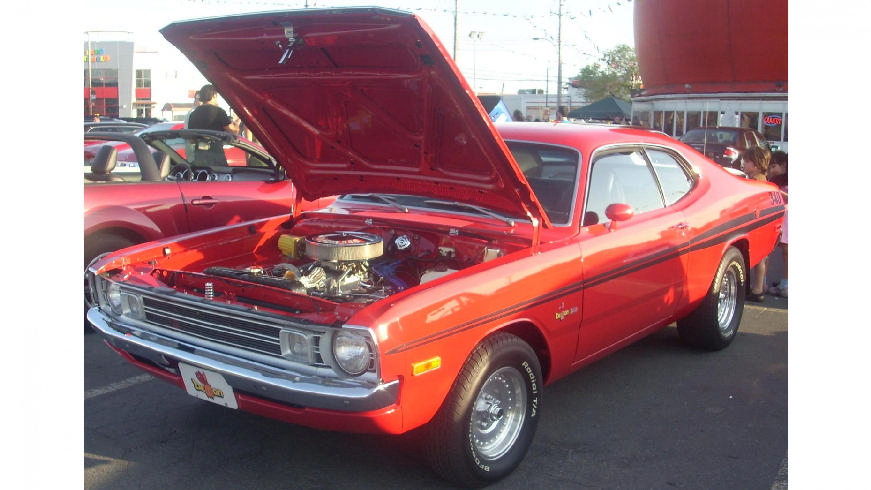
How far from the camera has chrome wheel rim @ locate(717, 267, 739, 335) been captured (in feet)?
18.3

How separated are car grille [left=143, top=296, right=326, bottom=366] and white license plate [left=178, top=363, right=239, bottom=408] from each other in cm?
15

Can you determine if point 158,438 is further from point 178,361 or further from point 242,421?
point 178,361

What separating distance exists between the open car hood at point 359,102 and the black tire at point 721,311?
191 centimetres

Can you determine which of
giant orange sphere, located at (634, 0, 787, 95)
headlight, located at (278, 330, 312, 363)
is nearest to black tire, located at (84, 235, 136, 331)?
headlight, located at (278, 330, 312, 363)

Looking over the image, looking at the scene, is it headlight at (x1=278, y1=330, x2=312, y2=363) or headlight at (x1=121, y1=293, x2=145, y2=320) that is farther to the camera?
headlight at (x1=121, y1=293, x2=145, y2=320)

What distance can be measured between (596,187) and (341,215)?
61.9 inches

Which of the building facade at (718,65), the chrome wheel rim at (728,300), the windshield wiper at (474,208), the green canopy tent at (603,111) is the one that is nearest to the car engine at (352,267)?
the windshield wiper at (474,208)

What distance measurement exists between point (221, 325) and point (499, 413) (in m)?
1.33

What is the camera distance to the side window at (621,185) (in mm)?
4387

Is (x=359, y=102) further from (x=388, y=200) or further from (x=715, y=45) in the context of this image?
(x=715, y=45)

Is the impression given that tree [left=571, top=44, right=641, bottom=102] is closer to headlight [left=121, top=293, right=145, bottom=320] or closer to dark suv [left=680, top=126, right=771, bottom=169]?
dark suv [left=680, top=126, right=771, bottom=169]

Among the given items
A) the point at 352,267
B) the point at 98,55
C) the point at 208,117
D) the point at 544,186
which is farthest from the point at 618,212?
the point at 98,55

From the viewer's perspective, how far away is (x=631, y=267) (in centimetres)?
429

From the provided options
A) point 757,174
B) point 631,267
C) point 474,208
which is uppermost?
point 757,174
